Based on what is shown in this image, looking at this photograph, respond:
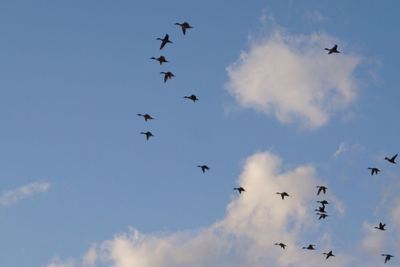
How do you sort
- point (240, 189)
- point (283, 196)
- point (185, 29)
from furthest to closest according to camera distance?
1. point (283, 196)
2. point (240, 189)
3. point (185, 29)

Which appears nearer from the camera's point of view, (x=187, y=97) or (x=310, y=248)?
(x=187, y=97)

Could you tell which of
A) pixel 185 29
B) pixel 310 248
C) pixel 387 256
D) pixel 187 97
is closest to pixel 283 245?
pixel 310 248

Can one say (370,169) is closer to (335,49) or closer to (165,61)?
(335,49)

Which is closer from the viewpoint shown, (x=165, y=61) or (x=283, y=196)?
(x=165, y=61)

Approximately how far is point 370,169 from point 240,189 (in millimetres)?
20915

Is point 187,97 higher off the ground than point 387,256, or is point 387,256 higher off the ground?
point 187,97

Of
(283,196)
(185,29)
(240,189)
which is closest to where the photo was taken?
(185,29)

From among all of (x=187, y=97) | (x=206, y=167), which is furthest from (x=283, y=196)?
(x=187, y=97)

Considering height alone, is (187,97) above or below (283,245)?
above

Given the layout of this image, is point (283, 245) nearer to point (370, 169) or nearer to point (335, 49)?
point (370, 169)

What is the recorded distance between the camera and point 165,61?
98375 mm

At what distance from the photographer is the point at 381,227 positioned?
351 feet

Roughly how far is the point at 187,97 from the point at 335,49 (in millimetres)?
23278

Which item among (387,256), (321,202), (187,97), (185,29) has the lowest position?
(387,256)
